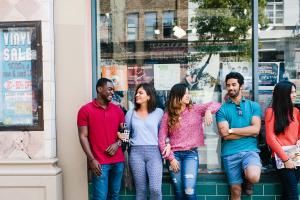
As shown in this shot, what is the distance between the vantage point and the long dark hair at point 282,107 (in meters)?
5.79

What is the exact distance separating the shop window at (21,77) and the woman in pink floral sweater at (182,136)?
158 cm

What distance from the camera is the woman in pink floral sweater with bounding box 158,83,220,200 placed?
571cm

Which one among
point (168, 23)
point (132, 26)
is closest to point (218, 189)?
point (168, 23)

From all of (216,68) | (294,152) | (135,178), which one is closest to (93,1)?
(216,68)

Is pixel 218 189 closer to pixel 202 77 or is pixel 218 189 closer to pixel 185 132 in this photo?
pixel 185 132

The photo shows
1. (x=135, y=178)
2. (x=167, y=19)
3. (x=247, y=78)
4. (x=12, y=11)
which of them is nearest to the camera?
(x=135, y=178)

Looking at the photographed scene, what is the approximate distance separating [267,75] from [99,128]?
7.92ft

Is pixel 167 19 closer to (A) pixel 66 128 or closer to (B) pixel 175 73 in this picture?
(B) pixel 175 73

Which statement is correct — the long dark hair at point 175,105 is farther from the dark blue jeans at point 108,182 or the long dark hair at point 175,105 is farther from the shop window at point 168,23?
the shop window at point 168,23

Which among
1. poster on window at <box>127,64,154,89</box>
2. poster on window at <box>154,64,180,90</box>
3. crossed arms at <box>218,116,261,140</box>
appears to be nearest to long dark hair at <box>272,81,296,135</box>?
crossed arms at <box>218,116,261,140</box>

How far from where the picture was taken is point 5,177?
20.0 ft

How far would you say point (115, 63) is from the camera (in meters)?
6.85

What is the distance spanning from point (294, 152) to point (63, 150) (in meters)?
2.79

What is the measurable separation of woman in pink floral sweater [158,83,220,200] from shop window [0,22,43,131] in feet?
5.18
